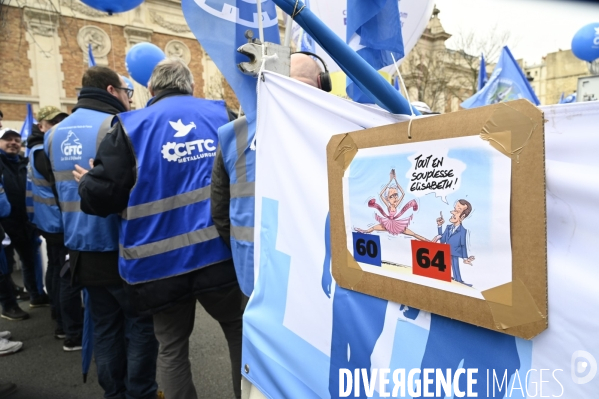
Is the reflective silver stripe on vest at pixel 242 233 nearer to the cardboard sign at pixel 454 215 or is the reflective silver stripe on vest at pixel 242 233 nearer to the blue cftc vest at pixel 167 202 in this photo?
the blue cftc vest at pixel 167 202

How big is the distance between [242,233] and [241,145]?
38 cm

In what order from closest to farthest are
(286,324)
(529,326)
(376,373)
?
(529,326) < (376,373) < (286,324)

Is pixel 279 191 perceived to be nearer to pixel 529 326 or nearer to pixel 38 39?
pixel 529 326

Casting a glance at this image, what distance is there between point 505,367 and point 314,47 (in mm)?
2441

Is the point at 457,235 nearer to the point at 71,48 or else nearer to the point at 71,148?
the point at 71,148

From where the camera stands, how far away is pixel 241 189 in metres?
1.78

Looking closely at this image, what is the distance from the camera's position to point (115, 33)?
610 inches

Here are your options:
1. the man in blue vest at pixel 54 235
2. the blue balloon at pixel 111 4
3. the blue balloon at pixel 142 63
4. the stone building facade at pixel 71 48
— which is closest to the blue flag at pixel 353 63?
the blue balloon at pixel 111 4

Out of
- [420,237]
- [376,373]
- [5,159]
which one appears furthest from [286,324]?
[5,159]

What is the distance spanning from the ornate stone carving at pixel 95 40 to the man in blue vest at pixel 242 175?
15.5m

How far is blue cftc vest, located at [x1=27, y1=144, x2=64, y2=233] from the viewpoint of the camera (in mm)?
3420

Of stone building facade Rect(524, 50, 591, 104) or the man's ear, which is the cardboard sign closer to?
the man's ear

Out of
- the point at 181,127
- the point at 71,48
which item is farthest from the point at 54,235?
the point at 71,48

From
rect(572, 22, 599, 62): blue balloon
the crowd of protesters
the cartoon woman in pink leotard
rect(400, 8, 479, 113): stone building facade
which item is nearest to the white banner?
the cartoon woman in pink leotard
